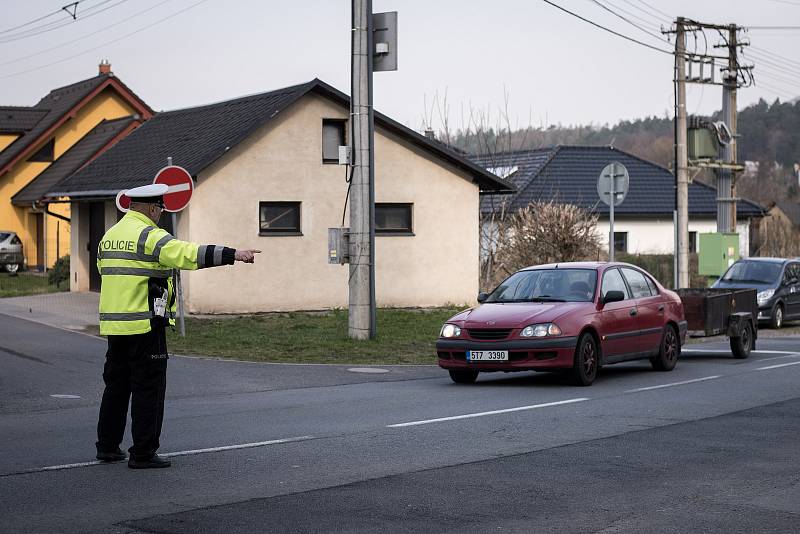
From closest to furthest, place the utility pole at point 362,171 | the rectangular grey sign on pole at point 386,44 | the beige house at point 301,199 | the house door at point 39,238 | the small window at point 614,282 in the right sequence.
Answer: the small window at point 614,282 → the utility pole at point 362,171 → the rectangular grey sign on pole at point 386,44 → the beige house at point 301,199 → the house door at point 39,238

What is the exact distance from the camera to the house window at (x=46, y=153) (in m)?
49.7

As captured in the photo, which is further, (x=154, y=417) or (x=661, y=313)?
(x=661, y=313)

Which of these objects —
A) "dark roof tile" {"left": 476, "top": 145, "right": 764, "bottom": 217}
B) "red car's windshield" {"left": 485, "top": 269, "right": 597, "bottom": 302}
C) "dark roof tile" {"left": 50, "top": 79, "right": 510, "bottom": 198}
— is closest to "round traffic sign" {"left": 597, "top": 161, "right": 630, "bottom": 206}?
"dark roof tile" {"left": 50, "top": 79, "right": 510, "bottom": 198}

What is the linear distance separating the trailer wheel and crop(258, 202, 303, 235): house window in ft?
37.0

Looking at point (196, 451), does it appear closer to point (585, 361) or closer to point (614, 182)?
point (585, 361)

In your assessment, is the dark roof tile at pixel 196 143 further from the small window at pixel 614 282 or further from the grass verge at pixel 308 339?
the small window at pixel 614 282

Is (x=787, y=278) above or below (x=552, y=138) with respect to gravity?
below

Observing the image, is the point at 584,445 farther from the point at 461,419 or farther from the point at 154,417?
the point at 154,417

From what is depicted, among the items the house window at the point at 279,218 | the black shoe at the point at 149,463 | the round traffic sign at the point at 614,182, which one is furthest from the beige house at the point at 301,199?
the black shoe at the point at 149,463

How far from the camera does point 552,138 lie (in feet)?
312

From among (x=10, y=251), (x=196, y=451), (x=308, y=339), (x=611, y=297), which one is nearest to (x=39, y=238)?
(x=10, y=251)

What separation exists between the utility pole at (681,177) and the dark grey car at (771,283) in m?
1.26

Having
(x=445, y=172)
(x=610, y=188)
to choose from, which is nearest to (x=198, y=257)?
(x=610, y=188)

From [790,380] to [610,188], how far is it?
831 centimetres
